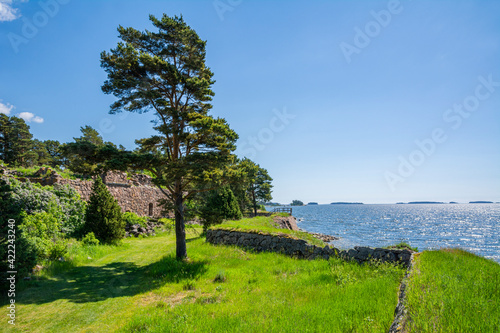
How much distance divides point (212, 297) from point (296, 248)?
5.90 m

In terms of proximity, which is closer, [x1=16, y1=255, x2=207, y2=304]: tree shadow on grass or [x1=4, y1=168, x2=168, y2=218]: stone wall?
[x1=16, y1=255, x2=207, y2=304]: tree shadow on grass

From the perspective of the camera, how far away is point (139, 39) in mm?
10984

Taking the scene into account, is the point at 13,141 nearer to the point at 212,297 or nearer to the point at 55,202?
the point at 55,202

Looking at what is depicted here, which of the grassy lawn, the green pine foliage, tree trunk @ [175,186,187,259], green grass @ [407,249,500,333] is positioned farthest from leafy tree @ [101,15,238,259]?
green grass @ [407,249,500,333]

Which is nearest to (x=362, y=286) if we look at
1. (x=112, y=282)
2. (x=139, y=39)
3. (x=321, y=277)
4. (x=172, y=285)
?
(x=321, y=277)

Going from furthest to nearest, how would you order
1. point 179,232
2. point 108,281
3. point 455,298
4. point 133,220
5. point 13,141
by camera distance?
1. point 13,141
2. point 133,220
3. point 179,232
4. point 108,281
5. point 455,298

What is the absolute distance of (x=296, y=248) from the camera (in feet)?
37.9

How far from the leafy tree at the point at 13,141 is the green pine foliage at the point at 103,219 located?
30.3 m

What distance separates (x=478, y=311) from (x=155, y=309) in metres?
6.88

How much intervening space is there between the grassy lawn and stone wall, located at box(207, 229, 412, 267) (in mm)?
684

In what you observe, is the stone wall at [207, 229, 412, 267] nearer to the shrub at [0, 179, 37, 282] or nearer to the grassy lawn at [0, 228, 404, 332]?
the grassy lawn at [0, 228, 404, 332]

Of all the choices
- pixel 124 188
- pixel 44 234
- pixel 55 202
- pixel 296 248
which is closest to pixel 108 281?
pixel 44 234

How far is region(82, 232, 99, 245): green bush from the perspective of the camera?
43.7 feet

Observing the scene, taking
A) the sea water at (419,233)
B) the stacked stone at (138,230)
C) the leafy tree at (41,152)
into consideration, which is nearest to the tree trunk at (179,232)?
the sea water at (419,233)
